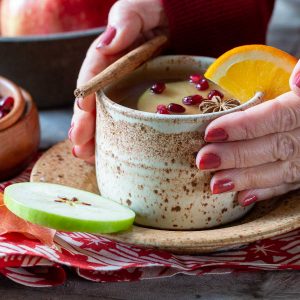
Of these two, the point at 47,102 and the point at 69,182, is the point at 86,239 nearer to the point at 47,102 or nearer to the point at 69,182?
the point at 69,182

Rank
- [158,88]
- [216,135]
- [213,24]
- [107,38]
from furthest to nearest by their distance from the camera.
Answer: [213,24] → [107,38] → [158,88] → [216,135]

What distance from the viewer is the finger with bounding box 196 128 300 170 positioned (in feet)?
2.82

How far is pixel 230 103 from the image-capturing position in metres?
0.93

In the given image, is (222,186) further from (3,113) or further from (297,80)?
(3,113)

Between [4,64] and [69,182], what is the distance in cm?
40

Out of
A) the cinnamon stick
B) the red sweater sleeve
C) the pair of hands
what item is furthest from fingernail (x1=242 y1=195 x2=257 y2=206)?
the red sweater sleeve

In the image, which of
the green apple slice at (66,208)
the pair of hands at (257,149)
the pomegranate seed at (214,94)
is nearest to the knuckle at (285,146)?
the pair of hands at (257,149)

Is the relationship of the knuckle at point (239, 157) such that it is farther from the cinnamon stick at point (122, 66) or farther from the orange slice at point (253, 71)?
the cinnamon stick at point (122, 66)

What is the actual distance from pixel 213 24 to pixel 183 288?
1.87ft

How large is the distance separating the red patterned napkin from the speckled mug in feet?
0.18

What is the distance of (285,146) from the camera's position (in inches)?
35.8

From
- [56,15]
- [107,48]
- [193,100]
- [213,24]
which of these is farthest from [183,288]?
[56,15]

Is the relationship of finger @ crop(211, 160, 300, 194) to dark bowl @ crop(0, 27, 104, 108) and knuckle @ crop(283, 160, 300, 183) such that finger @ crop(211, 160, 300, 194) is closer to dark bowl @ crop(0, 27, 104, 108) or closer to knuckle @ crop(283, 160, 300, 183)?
knuckle @ crop(283, 160, 300, 183)

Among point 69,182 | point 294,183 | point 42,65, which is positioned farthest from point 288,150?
point 42,65
